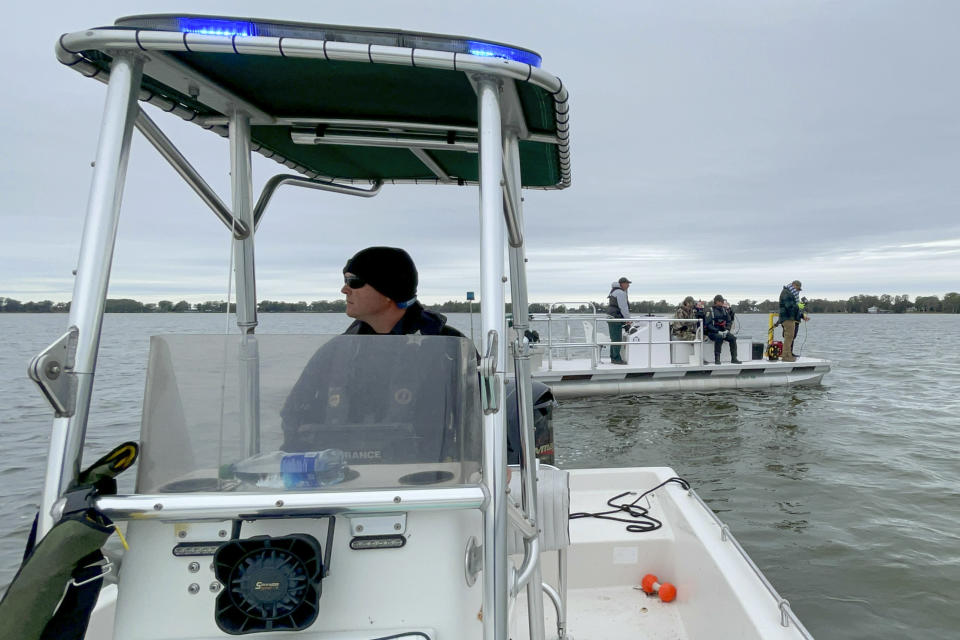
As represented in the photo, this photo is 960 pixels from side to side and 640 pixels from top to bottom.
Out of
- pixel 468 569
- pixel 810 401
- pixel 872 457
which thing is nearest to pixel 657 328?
pixel 810 401

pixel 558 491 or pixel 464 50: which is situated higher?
pixel 464 50

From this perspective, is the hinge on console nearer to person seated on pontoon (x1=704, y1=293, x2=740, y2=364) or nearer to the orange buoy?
the orange buoy

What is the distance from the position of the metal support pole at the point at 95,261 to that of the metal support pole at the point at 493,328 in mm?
827

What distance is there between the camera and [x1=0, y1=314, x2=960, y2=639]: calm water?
4777 mm

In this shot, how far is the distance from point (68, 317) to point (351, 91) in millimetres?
1065

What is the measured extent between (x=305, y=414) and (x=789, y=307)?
→ 1641 centimetres

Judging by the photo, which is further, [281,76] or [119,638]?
[281,76]

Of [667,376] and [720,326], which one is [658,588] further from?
[720,326]

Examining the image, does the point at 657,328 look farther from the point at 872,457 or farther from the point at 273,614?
the point at 273,614

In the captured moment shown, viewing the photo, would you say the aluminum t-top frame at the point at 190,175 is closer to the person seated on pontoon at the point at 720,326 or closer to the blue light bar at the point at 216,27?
the blue light bar at the point at 216,27

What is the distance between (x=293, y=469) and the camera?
50.4 inches

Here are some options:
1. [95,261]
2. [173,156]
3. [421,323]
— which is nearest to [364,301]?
[421,323]

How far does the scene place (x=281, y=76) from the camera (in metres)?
1.71

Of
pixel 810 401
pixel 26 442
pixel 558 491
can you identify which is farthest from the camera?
pixel 810 401
